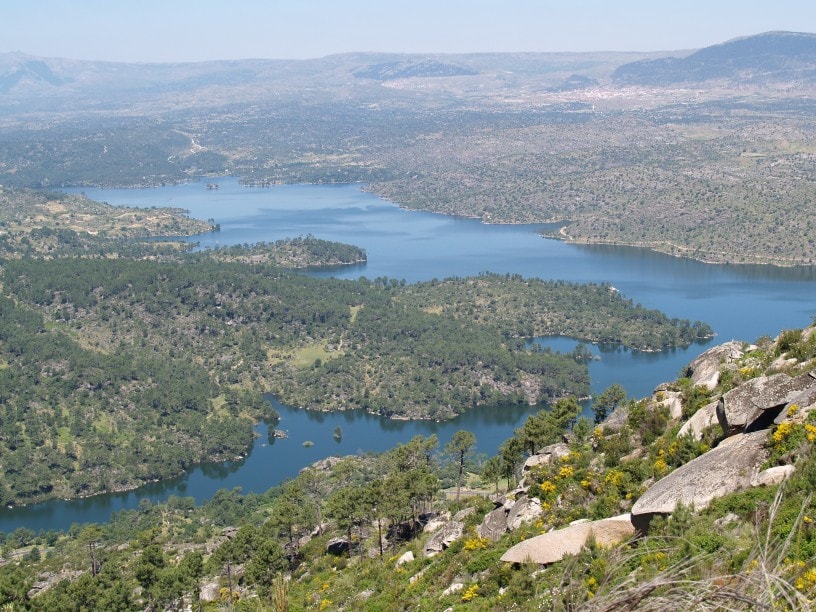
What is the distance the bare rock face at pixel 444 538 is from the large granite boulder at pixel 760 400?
9762 mm

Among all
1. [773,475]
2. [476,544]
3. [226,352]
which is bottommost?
[226,352]

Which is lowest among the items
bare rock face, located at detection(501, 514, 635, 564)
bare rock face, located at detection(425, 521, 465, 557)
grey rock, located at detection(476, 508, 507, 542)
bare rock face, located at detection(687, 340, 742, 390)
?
bare rock face, located at detection(425, 521, 465, 557)

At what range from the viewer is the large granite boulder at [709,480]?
51.5 feet

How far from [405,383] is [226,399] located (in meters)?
19.3

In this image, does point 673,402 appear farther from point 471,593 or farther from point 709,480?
point 471,593

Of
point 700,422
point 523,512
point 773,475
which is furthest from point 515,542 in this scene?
point 773,475

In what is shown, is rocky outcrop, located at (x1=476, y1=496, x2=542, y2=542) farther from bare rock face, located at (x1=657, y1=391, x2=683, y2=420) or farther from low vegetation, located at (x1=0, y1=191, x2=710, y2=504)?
low vegetation, located at (x1=0, y1=191, x2=710, y2=504)

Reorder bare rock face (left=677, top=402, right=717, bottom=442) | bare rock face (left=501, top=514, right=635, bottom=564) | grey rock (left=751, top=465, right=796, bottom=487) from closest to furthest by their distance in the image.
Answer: grey rock (left=751, top=465, right=796, bottom=487)
bare rock face (left=501, top=514, right=635, bottom=564)
bare rock face (left=677, top=402, right=717, bottom=442)

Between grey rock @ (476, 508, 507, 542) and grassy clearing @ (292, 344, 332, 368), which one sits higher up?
grey rock @ (476, 508, 507, 542)

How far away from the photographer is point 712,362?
2675 centimetres

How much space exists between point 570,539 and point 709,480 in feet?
9.47

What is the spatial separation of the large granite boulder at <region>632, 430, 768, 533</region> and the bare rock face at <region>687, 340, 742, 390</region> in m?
8.08

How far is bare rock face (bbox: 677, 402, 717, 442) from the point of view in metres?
19.5

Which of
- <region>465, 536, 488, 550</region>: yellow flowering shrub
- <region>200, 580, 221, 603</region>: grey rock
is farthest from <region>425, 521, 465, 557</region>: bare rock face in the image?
<region>200, 580, 221, 603</region>: grey rock
